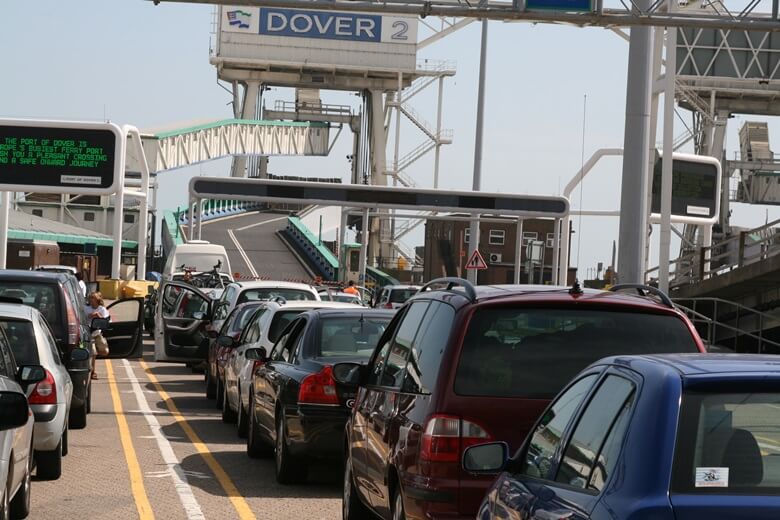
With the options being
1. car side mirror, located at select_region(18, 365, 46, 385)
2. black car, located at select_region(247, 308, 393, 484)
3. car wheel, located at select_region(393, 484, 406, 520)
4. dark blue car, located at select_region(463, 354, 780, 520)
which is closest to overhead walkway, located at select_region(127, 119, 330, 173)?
black car, located at select_region(247, 308, 393, 484)

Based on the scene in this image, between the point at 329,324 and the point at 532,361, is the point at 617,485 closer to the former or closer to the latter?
the point at 532,361

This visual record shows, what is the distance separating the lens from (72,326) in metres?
16.1

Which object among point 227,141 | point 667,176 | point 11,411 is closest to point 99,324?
point 11,411

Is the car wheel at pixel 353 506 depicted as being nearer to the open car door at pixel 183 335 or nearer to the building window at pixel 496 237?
the open car door at pixel 183 335

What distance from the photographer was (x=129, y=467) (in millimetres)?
14273

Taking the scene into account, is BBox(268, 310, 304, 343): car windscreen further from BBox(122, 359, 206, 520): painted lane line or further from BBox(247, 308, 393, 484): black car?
BBox(122, 359, 206, 520): painted lane line

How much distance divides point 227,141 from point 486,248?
23147mm

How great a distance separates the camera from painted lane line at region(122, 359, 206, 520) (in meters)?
11.7

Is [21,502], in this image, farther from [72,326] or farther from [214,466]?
[72,326]

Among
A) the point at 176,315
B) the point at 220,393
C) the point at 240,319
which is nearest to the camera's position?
the point at 220,393

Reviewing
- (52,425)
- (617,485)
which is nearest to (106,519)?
(52,425)

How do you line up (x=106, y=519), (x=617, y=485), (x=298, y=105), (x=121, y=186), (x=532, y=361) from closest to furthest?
(x=617, y=485) < (x=532, y=361) < (x=106, y=519) < (x=121, y=186) < (x=298, y=105)

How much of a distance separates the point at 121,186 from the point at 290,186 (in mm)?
4870

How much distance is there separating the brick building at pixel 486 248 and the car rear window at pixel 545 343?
74.5 meters
